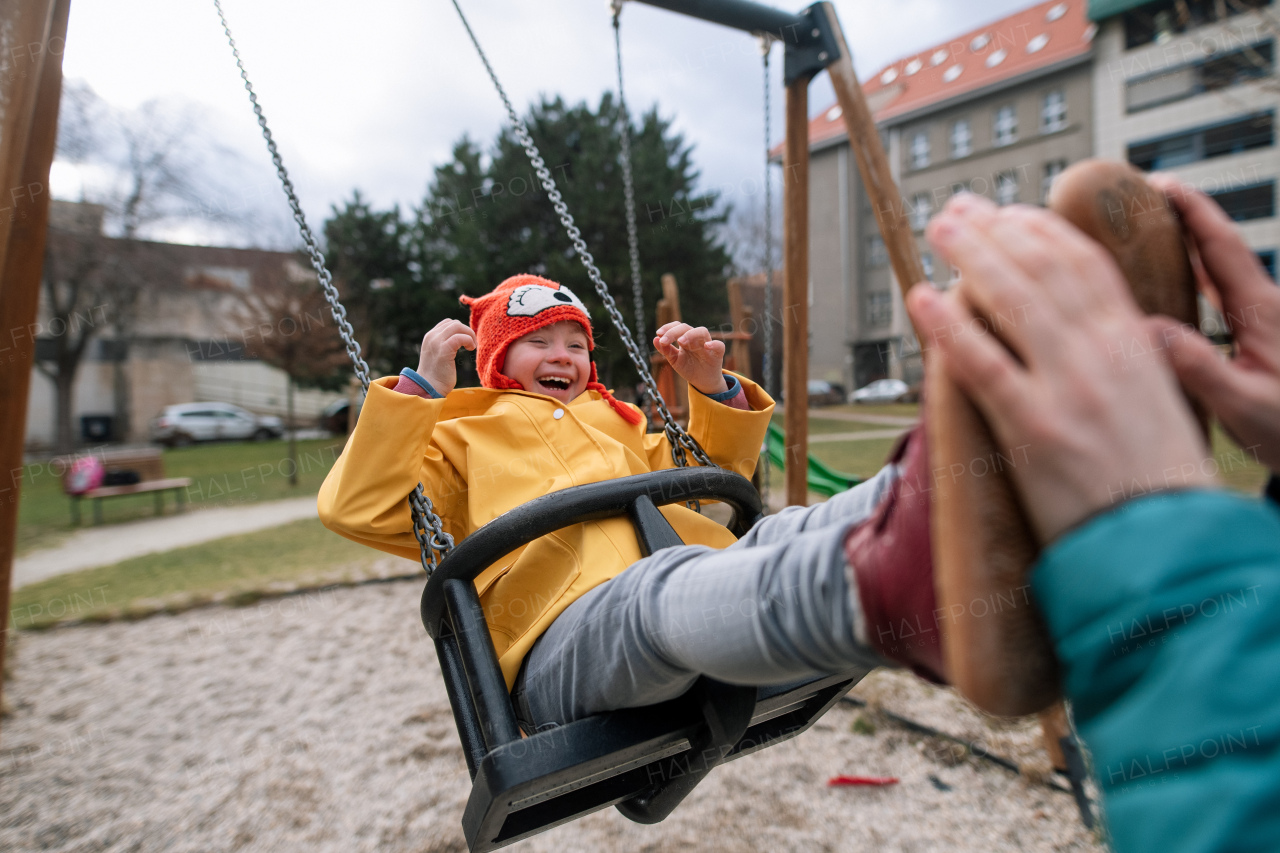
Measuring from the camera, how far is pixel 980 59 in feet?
60.4

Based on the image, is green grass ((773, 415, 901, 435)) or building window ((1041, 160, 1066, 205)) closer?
green grass ((773, 415, 901, 435))

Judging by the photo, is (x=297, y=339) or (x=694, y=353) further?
(x=297, y=339)

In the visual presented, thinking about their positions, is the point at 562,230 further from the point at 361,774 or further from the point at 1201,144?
the point at 1201,144

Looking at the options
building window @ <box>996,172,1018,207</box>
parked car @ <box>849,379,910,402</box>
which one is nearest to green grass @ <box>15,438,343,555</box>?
parked car @ <box>849,379,910,402</box>

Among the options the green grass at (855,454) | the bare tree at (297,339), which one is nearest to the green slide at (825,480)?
the green grass at (855,454)

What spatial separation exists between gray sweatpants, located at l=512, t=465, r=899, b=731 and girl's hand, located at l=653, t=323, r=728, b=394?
1.76 feet

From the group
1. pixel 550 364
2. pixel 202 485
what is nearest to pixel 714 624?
pixel 550 364

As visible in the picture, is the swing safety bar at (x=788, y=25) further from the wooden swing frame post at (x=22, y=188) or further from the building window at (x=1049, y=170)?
the building window at (x=1049, y=170)

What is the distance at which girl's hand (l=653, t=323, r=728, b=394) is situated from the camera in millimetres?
1500

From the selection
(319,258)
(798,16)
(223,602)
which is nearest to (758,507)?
(319,258)

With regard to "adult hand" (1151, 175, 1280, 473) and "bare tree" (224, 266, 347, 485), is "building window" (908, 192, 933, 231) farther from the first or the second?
"adult hand" (1151, 175, 1280, 473)

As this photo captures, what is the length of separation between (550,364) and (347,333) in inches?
16.6

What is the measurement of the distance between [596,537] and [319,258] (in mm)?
852

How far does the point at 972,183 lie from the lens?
16828mm
